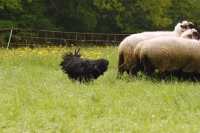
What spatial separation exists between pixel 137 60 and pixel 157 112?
4.27 m

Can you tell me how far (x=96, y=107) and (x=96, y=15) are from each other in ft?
94.7

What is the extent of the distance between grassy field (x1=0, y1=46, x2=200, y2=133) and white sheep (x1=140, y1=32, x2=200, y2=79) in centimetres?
61

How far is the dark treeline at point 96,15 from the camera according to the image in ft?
102

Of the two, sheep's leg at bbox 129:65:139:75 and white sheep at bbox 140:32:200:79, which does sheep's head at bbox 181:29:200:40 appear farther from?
sheep's leg at bbox 129:65:139:75

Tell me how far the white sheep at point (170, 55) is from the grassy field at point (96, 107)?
607 millimetres

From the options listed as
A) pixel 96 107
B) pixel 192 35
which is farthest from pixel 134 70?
pixel 96 107

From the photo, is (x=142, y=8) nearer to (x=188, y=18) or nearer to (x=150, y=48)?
(x=188, y=18)

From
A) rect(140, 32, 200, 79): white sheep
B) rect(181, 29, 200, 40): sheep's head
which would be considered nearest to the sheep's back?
rect(140, 32, 200, 79): white sheep

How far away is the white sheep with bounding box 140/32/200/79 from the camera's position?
10289 mm

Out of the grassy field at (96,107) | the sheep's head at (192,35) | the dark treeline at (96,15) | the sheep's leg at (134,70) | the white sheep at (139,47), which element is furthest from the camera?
the dark treeline at (96,15)

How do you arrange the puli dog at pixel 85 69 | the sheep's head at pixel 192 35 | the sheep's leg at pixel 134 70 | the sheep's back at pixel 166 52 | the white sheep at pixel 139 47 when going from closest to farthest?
the puli dog at pixel 85 69
the sheep's back at pixel 166 52
the white sheep at pixel 139 47
the sheep's leg at pixel 134 70
the sheep's head at pixel 192 35

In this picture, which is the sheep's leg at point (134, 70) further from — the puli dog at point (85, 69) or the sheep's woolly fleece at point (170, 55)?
the puli dog at point (85, 69)

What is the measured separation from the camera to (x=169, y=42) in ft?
34.1

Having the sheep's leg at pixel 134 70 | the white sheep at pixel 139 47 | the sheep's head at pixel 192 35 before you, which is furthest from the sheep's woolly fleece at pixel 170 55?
the sheep's head at pixel 192 35
